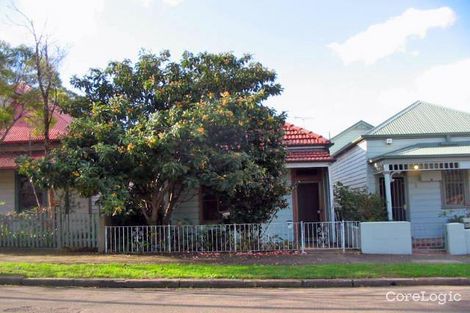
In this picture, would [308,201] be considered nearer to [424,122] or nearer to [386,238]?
[386,238]

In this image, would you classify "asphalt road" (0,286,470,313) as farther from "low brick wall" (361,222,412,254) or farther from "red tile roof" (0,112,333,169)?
"red tile roof" (0,112,333,169)

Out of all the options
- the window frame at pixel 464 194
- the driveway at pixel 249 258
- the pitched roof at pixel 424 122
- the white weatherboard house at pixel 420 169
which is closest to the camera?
the driveway at pixel 249 258

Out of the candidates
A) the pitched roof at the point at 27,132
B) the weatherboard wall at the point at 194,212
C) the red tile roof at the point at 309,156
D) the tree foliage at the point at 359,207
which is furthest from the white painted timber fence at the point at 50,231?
the tree foliage at the point at 359,207

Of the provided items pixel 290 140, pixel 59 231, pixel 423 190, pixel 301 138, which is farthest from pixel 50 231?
pixel 423 190

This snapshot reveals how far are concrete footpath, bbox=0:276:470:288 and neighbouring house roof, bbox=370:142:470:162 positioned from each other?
24.8 feet

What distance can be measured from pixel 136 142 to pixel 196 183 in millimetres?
1829

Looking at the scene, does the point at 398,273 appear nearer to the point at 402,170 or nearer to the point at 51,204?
the point at 402,170

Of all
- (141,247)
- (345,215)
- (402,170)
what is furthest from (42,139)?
(402,170)

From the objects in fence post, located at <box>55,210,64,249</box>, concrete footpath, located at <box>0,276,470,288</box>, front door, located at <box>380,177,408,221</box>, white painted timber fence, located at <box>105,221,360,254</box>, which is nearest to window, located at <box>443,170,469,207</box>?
front door, located at <box>380,177,408,221</box>

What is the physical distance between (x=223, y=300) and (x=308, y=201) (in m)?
10.5

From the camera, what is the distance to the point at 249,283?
10570 mm

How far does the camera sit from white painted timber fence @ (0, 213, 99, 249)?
15.7m

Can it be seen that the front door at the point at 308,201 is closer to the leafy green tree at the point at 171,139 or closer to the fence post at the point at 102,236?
the leafy green tree at the point at 171,139

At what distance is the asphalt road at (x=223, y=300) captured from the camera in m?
8.11
